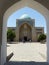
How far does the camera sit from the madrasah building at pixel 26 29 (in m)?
62.8

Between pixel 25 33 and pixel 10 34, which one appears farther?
pixel 25 33

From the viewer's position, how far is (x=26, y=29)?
6400 centimetres

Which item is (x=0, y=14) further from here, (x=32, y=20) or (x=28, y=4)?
(x=32, y=20)

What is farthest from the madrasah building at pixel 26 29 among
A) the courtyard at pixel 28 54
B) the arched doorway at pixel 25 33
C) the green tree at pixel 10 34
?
the courtyard at pixel 28 54

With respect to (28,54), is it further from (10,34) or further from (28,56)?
(10,34)

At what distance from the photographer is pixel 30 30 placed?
214ft

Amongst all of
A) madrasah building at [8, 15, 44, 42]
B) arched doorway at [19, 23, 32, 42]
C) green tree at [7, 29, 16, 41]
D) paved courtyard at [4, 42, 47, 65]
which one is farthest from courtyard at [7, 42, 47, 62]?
arched doorway at [19, 23, 32, 42]

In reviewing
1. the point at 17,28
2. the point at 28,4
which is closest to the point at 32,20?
the point at 17,28

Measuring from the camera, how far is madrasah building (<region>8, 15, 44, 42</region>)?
206 ft

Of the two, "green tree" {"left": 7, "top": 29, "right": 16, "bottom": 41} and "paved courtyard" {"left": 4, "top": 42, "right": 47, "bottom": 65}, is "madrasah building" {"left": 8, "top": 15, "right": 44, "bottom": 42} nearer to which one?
"green tree" {"left": 7, "top": 29, "right": 16, "bottom": 41}

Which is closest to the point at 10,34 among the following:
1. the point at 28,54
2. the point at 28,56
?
the point at 28,54

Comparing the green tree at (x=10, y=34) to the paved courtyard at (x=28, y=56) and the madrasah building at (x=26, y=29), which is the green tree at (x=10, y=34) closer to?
the madrasah building at (x=26, y=29)

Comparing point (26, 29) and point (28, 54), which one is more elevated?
point (26, 29)

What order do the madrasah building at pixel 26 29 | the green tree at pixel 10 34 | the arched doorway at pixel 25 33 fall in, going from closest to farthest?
the green tree at pixel 10 34, the madrasah building at pixel 26 29, the arched doorway at pixel 25 33
